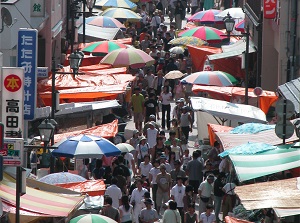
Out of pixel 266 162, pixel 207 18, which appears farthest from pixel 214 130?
pixel 207 18

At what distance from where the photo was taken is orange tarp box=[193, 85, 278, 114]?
3150 centimetres

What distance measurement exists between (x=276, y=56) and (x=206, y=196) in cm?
1391

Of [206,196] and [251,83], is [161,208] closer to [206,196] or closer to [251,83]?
[206,196]

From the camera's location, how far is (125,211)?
74.4 ft

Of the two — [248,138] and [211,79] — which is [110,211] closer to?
[248,138]

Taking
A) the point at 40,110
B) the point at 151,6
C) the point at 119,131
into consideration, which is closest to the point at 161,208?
the point at 40,110

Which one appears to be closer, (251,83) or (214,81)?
(214,81)

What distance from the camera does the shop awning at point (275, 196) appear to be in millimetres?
18516

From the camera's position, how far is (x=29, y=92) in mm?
22859

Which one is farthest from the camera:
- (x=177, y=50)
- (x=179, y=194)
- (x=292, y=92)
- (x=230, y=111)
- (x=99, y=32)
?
(x=99, y=32)

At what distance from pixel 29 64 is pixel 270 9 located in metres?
13.3

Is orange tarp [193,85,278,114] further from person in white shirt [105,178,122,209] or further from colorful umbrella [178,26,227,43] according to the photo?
colorful umbrella [178,26,227,43]

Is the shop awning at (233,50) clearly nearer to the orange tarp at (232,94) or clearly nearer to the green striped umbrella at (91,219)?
the orange tarp at (232,94)

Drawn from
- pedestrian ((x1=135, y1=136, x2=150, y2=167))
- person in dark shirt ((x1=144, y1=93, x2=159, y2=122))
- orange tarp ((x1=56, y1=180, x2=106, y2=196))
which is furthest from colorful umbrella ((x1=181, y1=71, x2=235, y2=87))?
orange tarp ((x1=56, y1=180, x2=106, y2=196))
